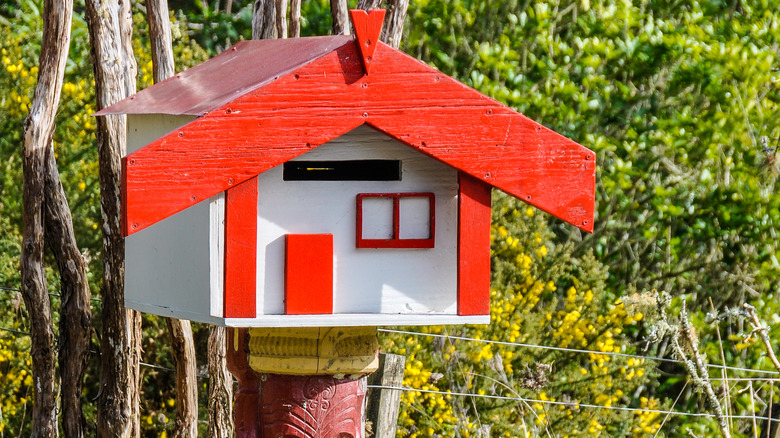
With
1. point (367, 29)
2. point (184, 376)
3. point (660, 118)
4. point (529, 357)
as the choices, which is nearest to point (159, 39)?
point (184, 376)

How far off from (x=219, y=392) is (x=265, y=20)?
5.33ft

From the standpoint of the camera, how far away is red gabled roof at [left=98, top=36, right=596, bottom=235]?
2648 mm

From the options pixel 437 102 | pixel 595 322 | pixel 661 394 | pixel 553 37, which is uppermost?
pixel 553 37

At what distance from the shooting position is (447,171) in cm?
296

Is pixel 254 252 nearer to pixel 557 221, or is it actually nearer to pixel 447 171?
pixel 447 171

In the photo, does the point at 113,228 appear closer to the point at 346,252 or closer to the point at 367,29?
the point at 346,252

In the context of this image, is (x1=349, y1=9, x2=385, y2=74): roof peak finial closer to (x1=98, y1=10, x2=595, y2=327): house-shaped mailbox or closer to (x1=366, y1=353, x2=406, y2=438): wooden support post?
(x1=98, y1=10, x2=595, y2=327): house-shaped mailbox

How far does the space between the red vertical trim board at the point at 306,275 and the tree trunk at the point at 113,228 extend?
169cm

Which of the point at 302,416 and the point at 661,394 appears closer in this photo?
the point at 302,416

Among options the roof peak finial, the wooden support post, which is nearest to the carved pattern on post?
the roof peak finial

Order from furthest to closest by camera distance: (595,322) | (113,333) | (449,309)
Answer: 1. (595,322)
2. (113,333)
3. (449,309)

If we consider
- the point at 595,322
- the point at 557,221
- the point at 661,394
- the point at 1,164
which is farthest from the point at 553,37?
the point at 1,164

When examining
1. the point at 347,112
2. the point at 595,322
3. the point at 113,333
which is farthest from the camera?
the point at 595,322

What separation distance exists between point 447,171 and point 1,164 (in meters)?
4.24
